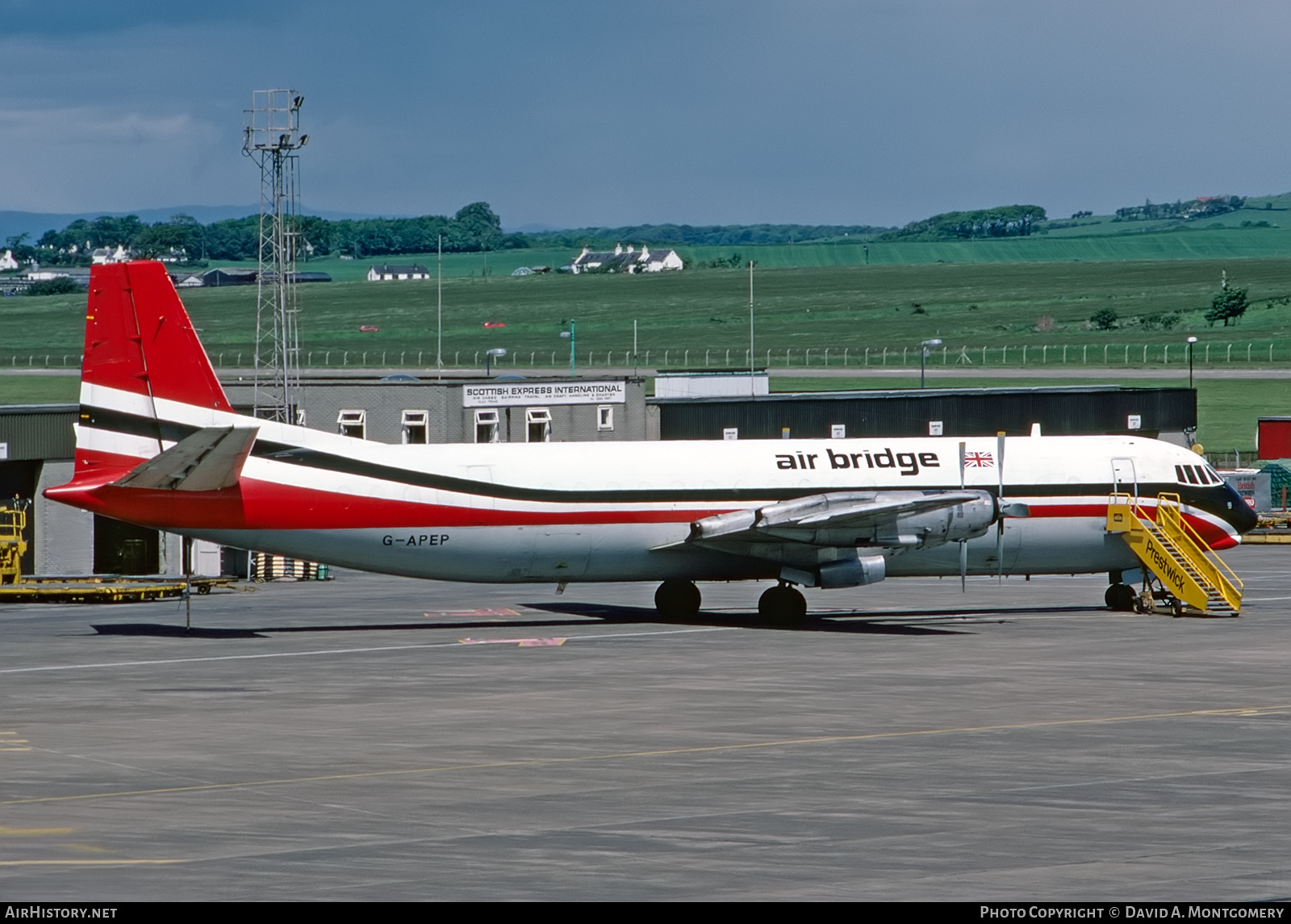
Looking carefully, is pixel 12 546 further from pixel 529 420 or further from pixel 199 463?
pixel 529 420

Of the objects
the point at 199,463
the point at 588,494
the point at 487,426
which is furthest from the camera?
the point at 487,426

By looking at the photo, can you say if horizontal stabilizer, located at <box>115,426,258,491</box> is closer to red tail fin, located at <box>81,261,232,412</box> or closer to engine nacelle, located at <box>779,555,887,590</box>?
red tail fin, located at <box>81,261,232,412</box>

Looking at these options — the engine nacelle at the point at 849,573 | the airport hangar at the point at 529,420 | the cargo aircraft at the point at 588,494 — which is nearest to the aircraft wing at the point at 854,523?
the cargo aircraft at the point at 588,494

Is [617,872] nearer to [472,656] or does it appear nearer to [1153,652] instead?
[472,656]

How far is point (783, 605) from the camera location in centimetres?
4450

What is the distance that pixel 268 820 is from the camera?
1992cm

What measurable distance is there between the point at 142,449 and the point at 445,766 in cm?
1930

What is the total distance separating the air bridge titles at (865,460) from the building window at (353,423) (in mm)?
23666

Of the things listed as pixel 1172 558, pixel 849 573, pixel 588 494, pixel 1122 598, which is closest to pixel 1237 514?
pixel 1172 558

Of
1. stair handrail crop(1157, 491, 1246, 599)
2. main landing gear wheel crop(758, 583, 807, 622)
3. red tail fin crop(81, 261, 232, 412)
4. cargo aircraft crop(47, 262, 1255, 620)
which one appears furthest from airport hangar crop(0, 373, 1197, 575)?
stair handrail crop(1157, 491, 1246, 599)

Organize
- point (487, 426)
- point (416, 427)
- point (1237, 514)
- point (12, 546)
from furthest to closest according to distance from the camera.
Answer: point (487, 426) → point (416, 427) → point (12, 546) → point (1237, 514)

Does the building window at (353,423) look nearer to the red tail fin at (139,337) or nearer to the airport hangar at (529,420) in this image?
the airport hangar at (529,420)

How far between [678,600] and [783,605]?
290cm

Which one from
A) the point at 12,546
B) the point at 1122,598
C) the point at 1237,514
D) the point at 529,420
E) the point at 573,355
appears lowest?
the point at 1122,598
